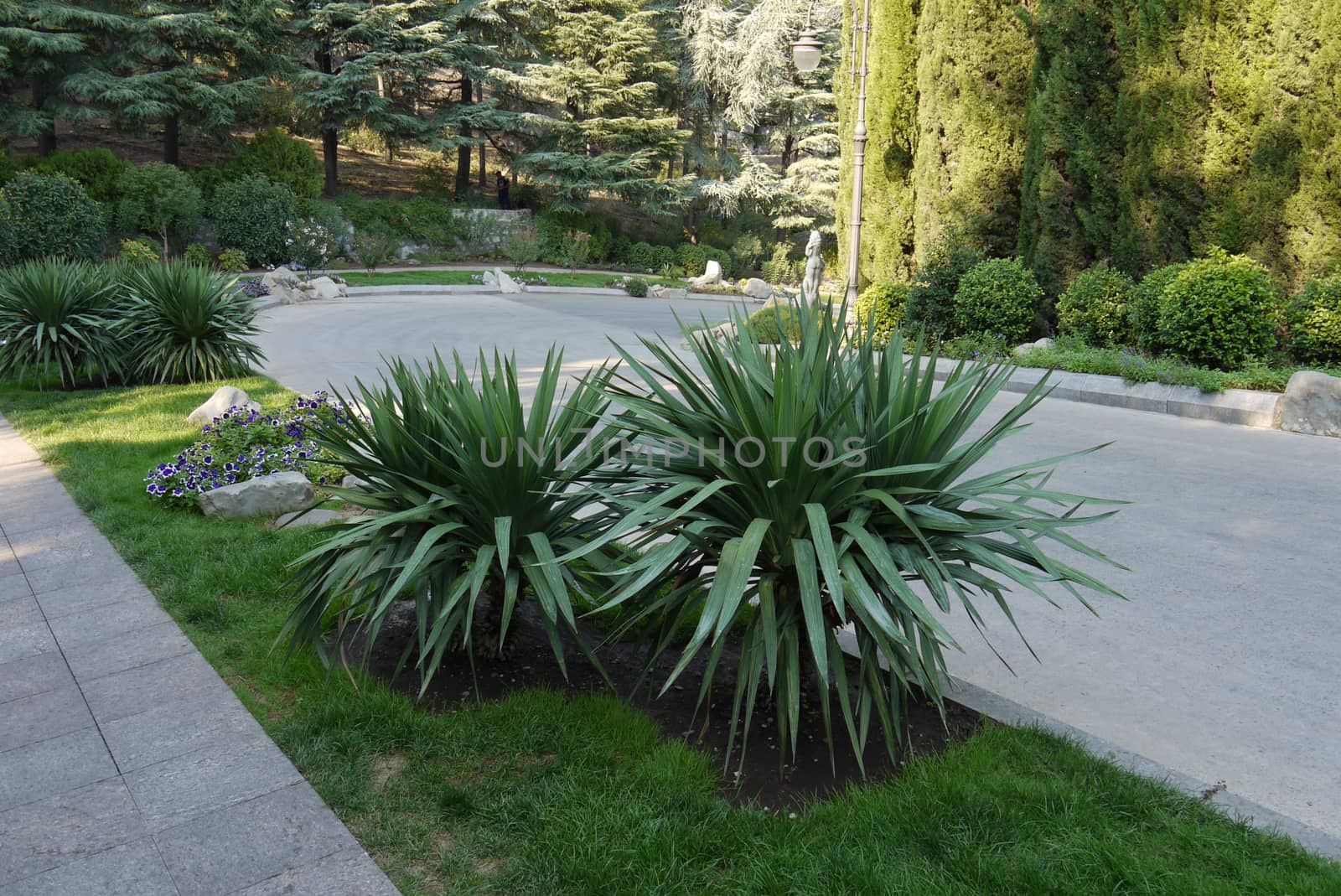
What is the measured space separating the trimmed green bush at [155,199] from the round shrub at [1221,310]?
2138cm

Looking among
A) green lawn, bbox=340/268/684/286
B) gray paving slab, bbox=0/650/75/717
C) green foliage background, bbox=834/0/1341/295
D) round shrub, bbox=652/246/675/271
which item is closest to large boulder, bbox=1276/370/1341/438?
green foliage background, bbox=834/0/1341/295

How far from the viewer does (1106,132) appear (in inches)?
460

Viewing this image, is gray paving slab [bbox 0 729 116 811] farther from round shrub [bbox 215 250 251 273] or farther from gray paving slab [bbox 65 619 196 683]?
round shrub [bbox 215 250 251 273]

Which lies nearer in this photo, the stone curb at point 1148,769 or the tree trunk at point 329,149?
the stone curb at point 1148,769

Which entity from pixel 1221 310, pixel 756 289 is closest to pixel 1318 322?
pixel 1221 310

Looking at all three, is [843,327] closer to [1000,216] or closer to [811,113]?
[1000,216]

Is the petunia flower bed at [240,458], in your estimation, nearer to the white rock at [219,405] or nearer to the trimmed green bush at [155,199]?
the white rock at [219,405]

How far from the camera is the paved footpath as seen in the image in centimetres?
259

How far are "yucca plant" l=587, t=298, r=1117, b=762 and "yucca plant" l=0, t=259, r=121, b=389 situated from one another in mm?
8244

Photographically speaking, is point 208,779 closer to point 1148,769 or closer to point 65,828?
point 65,828

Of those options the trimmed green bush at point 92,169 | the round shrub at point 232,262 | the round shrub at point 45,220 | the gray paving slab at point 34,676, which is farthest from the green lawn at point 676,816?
the trimmed green bush at point 92,169

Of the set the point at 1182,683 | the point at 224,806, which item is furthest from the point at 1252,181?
the point at 224,806

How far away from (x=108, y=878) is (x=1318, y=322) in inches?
424

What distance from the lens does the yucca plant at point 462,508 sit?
332 cm
